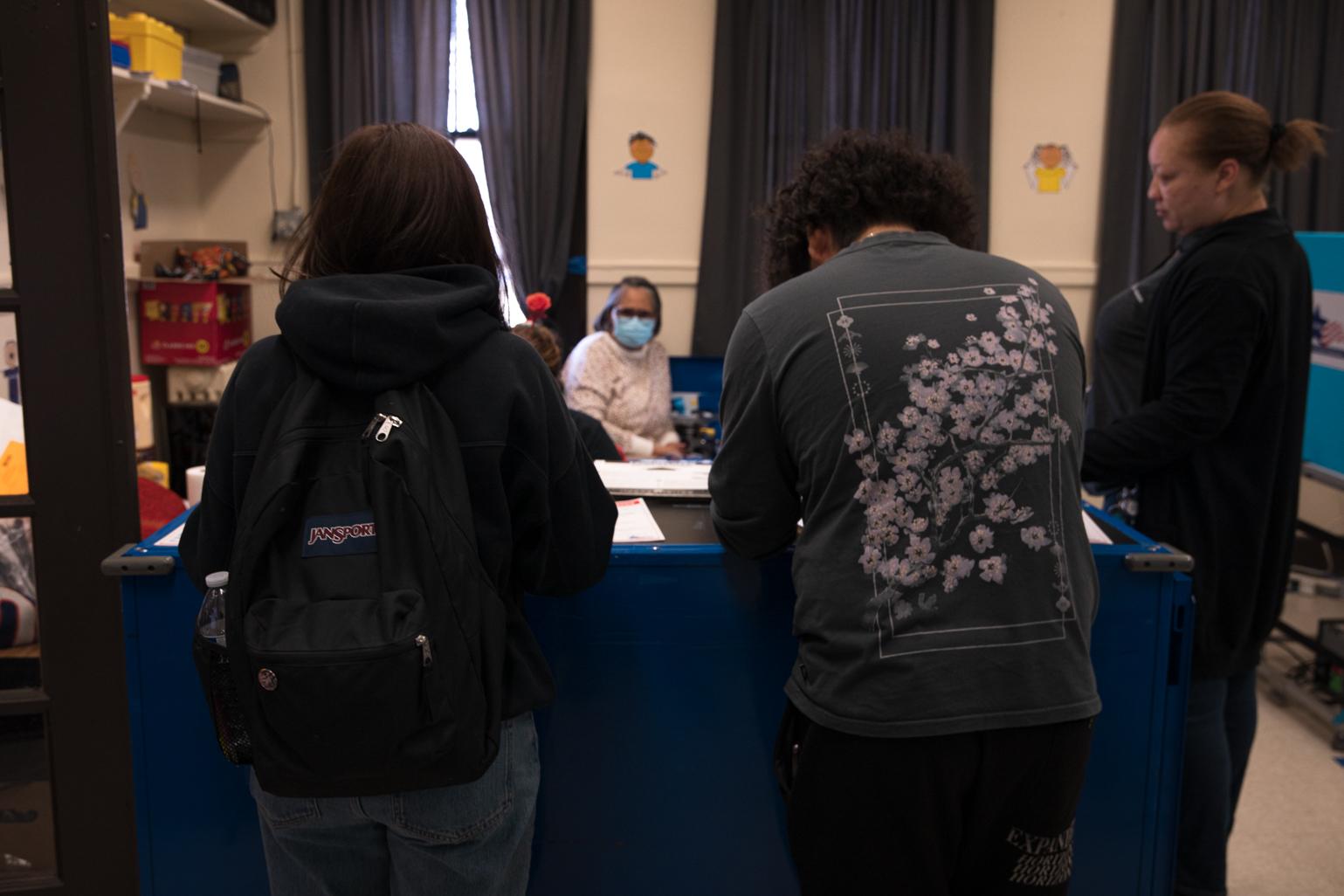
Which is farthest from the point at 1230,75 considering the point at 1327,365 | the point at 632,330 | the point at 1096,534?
the point at 1096,534

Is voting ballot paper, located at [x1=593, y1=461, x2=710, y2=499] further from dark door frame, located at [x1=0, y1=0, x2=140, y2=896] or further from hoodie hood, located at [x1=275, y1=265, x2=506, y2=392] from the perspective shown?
dark door frame, located at [x1=0, y1=0, x2=140, y2=896]

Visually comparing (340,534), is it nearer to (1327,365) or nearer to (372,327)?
(372,327)

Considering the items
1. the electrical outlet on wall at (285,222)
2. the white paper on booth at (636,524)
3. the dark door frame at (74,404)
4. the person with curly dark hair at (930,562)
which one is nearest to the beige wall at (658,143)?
the electrical outlet on wall at (285,222)

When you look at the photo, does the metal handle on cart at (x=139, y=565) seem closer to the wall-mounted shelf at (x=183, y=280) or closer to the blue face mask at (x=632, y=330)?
the wall-mounted shelf at (x=183, y=280)

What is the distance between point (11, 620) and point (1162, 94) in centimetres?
426

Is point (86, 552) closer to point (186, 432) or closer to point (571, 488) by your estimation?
point (571, 488)

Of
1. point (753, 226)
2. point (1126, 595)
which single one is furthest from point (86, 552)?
point (753, 226)

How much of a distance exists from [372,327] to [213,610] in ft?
1.08

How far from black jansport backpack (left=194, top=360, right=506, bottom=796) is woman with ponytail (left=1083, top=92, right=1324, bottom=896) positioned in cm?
117

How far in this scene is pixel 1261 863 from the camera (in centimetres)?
234

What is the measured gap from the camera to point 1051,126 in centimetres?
442

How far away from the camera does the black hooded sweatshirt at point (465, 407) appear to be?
1.04m

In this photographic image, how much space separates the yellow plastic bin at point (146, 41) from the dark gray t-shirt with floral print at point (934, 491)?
A: 2.83m

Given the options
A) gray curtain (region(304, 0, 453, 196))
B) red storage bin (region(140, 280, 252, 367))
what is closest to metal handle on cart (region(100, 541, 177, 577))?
red storage bin (region(140, 280, 252, 367))
